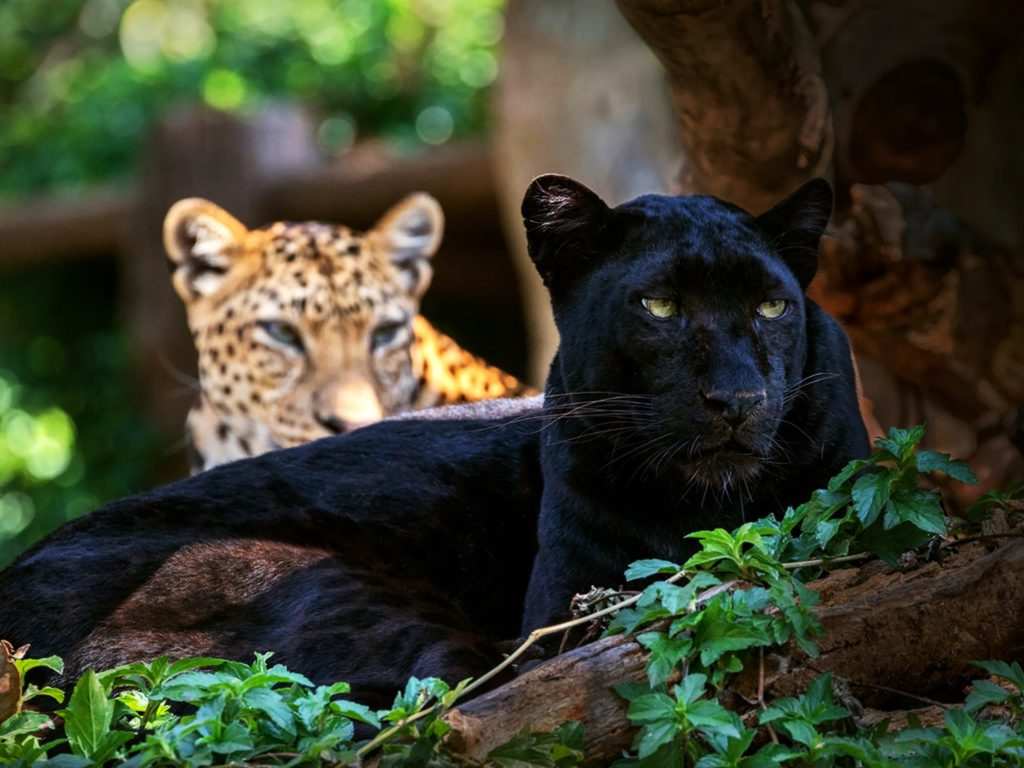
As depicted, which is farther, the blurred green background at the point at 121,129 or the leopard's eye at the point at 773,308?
the blurred green background at the point at 121,129

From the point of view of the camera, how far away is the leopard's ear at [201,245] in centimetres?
746

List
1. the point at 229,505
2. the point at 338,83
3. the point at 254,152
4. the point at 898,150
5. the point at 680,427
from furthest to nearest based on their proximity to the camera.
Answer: the point at 338,83 < the point at 254,152 < the point at 898,150 < the point at 229,505 < the point at 680,427

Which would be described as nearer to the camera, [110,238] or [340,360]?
[340,360]

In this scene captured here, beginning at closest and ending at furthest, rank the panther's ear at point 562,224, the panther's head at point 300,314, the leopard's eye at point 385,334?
the panther's ear at point 562,224, the panther's head at point 300,314, the leopard's eye at point 385,334

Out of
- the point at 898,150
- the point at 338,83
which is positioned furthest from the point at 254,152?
the point at 898,150

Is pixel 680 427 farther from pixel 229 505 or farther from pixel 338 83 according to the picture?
pixel 338 83

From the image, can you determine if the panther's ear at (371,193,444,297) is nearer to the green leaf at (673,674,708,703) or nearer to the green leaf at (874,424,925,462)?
the green leaf at (874,424,925,462)

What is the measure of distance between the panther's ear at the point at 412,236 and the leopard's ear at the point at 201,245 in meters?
0.60

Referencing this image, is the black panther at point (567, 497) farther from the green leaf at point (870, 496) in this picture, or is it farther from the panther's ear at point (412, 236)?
the panther's ear at point (412, 236)

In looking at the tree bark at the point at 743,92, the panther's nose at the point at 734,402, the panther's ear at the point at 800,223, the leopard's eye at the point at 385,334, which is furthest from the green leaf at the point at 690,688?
the leopard's eye at the point at 385,334

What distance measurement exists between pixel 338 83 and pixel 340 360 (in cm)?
796

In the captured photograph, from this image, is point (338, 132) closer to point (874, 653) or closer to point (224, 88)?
point (224, 88)

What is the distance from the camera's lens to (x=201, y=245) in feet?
24.5

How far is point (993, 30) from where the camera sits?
5.85 metres
